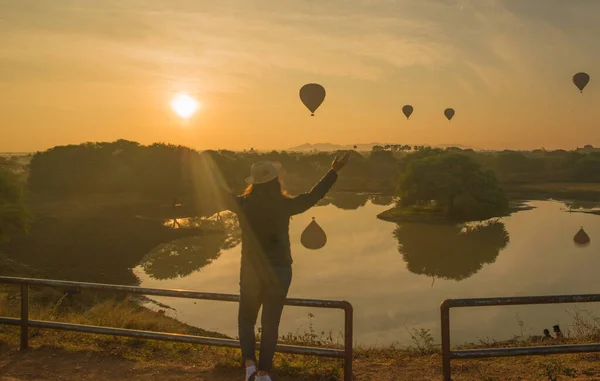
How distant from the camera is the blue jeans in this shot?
4.83 m

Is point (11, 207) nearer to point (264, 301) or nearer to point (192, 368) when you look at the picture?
point (192, 368)

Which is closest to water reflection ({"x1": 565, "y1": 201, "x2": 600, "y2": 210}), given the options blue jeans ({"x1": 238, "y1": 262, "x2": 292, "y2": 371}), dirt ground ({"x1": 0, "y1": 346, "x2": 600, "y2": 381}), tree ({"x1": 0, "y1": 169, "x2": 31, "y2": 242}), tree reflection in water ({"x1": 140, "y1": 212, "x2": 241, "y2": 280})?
tree reflection in water ({"x1": 140, "y1": 212, "x2": 241, "y2": 280})

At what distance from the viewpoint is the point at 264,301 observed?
4961mm

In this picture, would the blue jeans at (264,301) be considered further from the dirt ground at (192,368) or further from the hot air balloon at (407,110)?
the hot air balloon at (407,110)

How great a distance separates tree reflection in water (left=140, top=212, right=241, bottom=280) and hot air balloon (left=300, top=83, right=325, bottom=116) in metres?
13.9

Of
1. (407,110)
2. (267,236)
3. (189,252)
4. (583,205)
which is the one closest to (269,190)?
(267,236)

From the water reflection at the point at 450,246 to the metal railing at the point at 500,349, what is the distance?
100 feet

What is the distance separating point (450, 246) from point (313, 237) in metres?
13.7

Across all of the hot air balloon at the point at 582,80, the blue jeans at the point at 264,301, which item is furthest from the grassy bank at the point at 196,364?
the hot air balloon at the point at 582,80

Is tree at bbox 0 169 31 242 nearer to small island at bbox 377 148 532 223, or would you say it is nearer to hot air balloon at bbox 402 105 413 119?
small island at bbox 377 148 532 223

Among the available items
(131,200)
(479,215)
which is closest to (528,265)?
(479,215)

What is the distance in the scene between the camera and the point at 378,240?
5144cm

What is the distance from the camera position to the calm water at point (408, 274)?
24281 mm

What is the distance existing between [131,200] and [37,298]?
5384 cm
